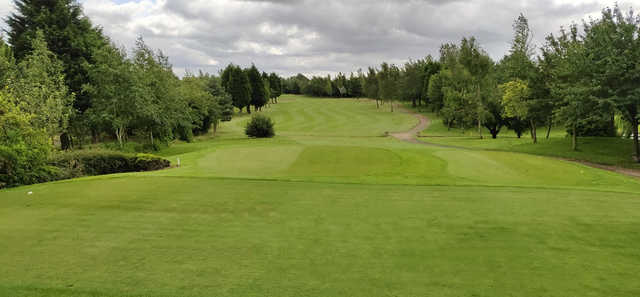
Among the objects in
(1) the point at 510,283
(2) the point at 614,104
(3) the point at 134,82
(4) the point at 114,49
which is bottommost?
(1) the point at 510,283

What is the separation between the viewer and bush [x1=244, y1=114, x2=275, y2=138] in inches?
2047

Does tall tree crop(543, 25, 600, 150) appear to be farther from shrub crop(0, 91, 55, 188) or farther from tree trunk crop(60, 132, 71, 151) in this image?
tree trunk crop(60, 132, 71, 151)

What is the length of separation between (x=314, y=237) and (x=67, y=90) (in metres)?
28.2

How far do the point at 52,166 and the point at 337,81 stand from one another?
133 metres

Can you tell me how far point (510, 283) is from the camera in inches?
255

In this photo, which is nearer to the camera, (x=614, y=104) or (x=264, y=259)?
(x=264, y=259)

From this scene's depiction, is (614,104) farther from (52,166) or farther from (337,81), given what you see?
(337,81)

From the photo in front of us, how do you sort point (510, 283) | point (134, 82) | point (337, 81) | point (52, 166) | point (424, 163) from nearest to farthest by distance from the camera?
point (510, 283), point (52, 166), point (424, 163), point (134, 82), point (337, 81)

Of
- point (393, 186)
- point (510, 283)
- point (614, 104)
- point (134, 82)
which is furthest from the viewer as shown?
point (134, 82)

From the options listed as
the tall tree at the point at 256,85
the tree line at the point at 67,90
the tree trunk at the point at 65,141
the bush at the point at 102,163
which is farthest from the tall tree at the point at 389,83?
the bush at the point at 102,163

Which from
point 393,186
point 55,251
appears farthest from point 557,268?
point 55,251

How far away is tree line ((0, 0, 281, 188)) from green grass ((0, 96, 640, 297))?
6.20 meters

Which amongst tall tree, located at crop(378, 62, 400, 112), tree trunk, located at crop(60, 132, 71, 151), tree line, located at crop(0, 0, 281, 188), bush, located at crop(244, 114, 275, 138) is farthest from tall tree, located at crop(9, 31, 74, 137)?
tall tree, located at crop(378, 62, 400, 112)

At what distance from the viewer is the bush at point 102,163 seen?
1909 centimetres
